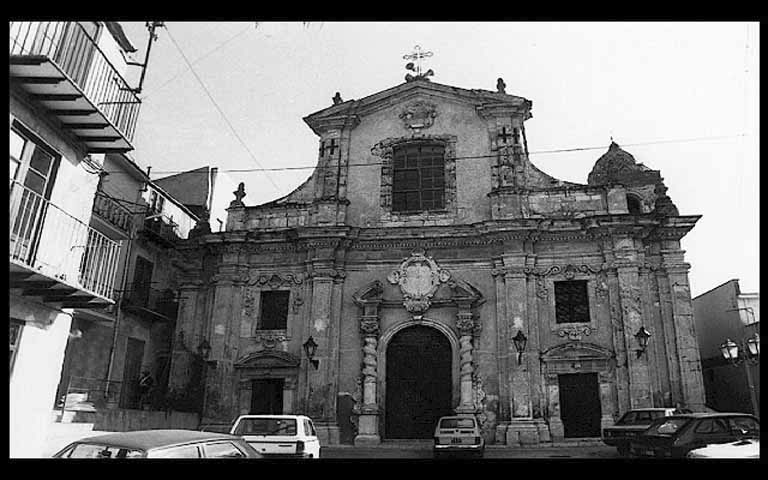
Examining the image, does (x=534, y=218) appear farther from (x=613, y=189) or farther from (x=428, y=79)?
(x=428, y=79)

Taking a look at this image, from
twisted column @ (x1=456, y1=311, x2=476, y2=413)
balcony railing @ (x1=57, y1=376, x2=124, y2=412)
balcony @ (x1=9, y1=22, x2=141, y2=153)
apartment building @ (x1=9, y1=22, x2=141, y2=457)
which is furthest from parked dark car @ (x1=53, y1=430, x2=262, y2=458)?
twisted column @ (x1=456, y1=311, x2=476, y2=413)

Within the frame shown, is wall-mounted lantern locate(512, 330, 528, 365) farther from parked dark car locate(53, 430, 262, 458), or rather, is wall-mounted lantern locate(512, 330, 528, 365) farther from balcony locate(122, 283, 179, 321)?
balcony locate(122, 283, 179, 321)

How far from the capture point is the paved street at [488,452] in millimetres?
14453

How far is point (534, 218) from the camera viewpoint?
18156 millimetres

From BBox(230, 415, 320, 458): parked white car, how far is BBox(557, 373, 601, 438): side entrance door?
810 centimetres

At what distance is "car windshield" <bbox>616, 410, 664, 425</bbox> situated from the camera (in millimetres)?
14521

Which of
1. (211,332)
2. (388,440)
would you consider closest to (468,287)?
(388,440)

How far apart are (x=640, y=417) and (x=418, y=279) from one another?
7372 millimetres

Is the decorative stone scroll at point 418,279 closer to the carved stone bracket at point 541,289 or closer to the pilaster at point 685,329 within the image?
the carved stone bracket at point 541,289

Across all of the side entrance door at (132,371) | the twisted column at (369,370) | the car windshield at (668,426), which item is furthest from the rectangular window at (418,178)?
the car windshield at (668,426)

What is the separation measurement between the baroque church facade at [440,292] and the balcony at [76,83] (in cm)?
936

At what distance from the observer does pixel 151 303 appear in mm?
20047
